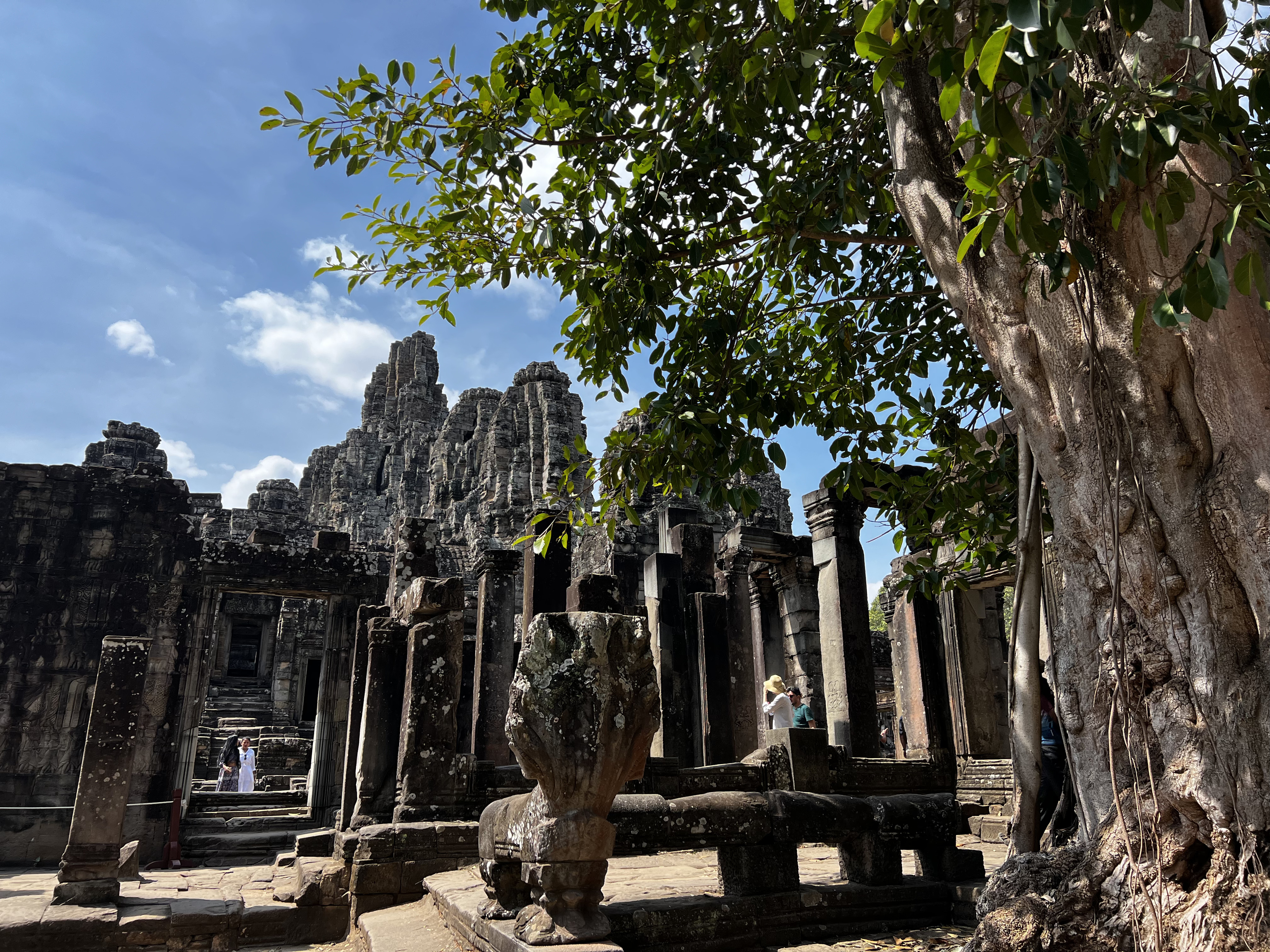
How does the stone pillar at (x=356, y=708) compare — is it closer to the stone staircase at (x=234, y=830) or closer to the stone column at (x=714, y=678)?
the stone staircase at (x=234, y=830)

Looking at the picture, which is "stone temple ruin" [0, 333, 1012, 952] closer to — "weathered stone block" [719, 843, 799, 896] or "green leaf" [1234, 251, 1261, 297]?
"weathered stone block" [719, 843, 799, 896]

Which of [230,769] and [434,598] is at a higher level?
[434,598]

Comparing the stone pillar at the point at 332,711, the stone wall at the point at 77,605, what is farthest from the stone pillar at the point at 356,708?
the stone wall at the point at 77,605

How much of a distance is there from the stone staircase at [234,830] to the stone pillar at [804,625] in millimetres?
7966

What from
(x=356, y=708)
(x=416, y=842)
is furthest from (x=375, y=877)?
(x=356, y=708)

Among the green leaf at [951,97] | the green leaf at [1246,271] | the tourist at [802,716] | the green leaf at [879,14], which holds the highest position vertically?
the green leaf at [879,14]

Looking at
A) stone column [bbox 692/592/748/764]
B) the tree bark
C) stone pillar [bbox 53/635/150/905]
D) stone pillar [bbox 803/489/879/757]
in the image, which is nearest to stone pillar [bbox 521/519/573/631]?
stone column [bbox 692/592/748/764]

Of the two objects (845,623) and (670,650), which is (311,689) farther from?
(845,623)

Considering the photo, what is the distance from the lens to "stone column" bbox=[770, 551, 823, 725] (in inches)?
552

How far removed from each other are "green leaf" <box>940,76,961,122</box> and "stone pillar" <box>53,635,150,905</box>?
863 centimetres

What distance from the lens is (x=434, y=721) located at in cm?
889

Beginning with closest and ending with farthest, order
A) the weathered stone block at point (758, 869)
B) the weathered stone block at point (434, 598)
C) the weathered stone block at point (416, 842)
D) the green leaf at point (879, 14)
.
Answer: the green leaf at point (879, 14)
the weathered stone block at point (758, 869)
the weathered stone block at point (416, 842)
the weathered stone block at point (434, 598)

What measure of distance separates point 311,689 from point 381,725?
1736 centimetres

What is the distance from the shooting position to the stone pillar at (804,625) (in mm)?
14039
